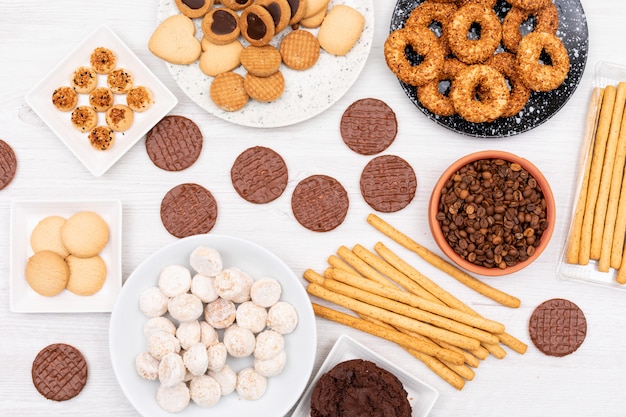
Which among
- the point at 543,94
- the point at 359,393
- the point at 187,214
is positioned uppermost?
the point at 543,94

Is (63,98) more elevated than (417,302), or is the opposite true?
(63,98)

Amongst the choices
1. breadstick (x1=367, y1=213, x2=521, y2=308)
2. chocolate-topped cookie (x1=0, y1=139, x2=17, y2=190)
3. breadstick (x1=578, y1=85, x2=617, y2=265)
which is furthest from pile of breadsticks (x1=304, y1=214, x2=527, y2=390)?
chocolate-topped cookie (x1=0, y1=139, x2=17, y2=190)

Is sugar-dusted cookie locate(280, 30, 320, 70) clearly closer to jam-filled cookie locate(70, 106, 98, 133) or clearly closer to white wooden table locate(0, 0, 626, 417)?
white wooden table locate(0, 0, 626, 417)

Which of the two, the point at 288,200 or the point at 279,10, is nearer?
the point at 279,10

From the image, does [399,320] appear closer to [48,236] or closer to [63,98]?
[48,236]

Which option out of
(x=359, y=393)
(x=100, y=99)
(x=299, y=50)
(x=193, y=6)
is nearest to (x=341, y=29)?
(x=299, y=50)

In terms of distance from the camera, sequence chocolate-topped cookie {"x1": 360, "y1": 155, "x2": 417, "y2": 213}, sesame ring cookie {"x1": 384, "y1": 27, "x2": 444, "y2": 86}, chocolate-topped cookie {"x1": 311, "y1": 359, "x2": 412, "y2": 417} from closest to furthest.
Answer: chocolate-topped cookie {"x1": 311, "y1": 359, "x2": 412, "y2": 417}
sesame ring cookie {"x1": 384, "y1": 27, "x2": 444, "y2": 86}
chocolate-topped cookie {"x1": 360, "y1": 155, "x2": 417, "y2": 213}

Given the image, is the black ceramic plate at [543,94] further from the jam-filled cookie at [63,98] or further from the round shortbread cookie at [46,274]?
the round shortbread cookie at [46,274]
